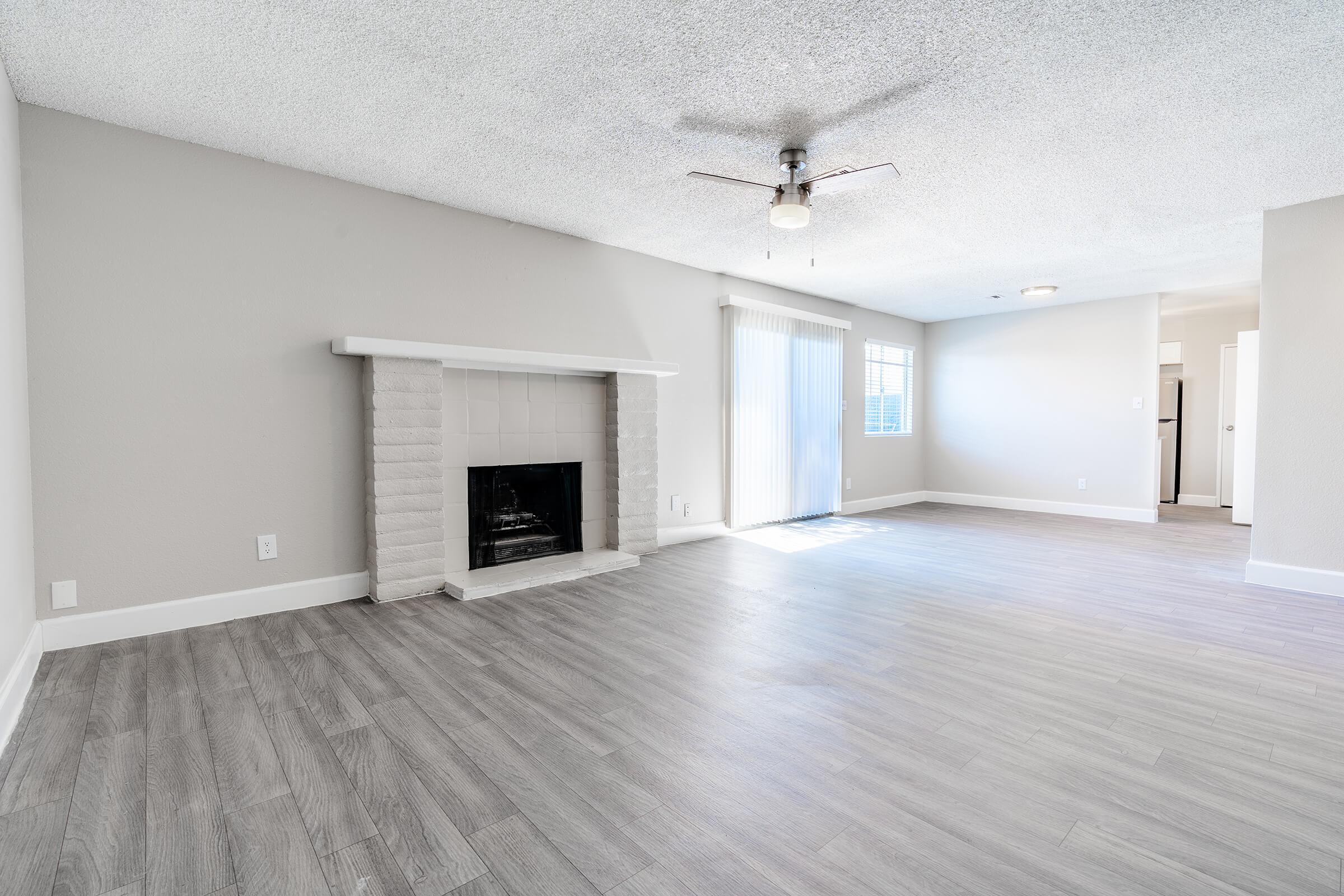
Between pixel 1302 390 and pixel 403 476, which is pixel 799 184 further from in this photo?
pixel 1302 390

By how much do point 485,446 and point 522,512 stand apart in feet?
1.87

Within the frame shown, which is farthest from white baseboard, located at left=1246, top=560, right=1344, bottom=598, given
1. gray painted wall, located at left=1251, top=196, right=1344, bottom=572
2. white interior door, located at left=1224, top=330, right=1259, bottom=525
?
white interior door, located at left=1224, top=330, right=1259, bottom=525

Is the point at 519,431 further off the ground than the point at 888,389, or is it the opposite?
the point at 888,389

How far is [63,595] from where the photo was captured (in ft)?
8.91

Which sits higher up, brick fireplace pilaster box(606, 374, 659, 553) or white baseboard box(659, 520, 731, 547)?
brick fireplace pilaster box(606, 374, 659, 553)

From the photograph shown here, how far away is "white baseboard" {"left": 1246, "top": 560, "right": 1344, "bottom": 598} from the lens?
12.0 feet

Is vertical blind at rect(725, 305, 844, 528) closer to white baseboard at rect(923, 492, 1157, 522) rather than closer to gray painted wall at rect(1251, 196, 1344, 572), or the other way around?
white baseboard at rect(923, 492, 1157, 522)

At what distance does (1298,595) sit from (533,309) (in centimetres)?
526

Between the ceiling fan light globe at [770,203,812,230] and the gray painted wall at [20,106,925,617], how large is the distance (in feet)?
6.42

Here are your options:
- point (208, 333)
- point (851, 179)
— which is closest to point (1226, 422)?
point (851, 179)

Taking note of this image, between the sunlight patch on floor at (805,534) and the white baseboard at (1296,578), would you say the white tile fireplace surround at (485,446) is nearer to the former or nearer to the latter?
the sunlight patch on floor at (805,534)

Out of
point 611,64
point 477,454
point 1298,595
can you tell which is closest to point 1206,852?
point 611,64

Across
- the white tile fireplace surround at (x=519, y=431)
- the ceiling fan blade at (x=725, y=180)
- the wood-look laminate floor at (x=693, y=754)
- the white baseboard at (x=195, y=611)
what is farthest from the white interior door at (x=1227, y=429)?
the white baseboard at (x=195, y=611)

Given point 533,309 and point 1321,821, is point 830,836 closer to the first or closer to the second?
point 1321,821
